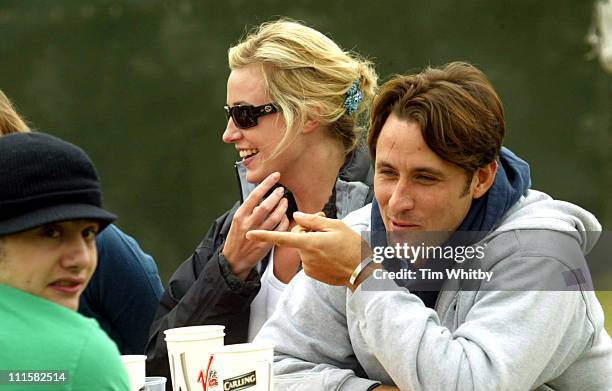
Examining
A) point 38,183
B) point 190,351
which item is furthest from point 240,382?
point 38,183

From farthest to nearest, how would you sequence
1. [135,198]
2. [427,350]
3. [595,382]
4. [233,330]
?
1. [135,198]
2. [233,330]
3. [595,382]
4. [427,350]

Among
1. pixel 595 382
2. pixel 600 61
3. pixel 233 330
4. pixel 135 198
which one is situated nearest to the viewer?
pixel 595 382

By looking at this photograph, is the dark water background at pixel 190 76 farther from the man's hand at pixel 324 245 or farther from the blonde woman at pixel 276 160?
the man's hand at pixel 324 245

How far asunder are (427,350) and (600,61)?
303 inches

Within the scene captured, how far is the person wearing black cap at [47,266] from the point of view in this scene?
1.72 m

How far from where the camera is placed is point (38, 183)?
1.75 meters

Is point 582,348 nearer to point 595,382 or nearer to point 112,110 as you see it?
point 595,382

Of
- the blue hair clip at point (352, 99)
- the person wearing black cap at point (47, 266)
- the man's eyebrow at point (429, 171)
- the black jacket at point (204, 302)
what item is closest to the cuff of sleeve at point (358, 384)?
the man's eyebrow at point (429, 171)

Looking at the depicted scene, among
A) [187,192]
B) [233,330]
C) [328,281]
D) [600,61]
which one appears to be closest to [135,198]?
[187,192]

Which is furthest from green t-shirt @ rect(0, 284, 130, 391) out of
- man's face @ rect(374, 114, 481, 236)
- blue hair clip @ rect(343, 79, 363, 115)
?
blue hair clip @ rect(343, 79, 363, 115)

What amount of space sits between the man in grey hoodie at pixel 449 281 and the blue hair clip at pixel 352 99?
2.53 ft

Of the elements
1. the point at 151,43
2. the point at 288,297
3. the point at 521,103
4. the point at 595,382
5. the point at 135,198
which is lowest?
the point at 595,382

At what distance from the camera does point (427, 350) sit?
2.37 metres

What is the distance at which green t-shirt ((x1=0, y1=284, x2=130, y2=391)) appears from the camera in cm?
171
